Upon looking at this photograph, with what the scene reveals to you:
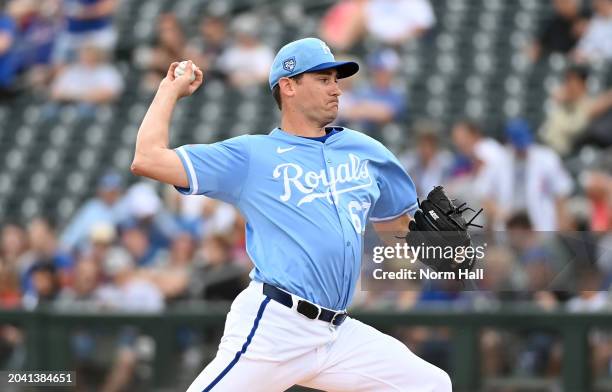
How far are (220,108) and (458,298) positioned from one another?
5.29 m

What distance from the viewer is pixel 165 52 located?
1358 centimetres

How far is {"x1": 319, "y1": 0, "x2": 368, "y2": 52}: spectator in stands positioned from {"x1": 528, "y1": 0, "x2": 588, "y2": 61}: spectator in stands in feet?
5.71

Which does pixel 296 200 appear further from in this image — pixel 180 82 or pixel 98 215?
pixel 98 215

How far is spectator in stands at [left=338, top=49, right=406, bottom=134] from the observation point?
1133 centimetres

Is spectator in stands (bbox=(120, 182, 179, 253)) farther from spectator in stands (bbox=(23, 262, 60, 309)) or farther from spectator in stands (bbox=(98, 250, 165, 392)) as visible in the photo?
spectator in stands (bbox=(23, 262, 60, 309))

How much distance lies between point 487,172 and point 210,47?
5011 millimetres

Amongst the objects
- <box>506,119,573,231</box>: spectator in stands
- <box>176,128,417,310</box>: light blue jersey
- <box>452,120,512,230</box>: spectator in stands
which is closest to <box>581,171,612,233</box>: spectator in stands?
<box>506,119,573,231</box>: spectator in stands

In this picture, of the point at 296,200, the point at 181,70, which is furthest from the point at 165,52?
the point at 296,200

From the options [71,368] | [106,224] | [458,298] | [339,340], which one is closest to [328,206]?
[339,340]

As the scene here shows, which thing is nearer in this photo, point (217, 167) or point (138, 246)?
point (217, 167)

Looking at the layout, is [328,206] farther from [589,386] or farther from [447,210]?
[589,386]

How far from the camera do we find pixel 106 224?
10.9 m

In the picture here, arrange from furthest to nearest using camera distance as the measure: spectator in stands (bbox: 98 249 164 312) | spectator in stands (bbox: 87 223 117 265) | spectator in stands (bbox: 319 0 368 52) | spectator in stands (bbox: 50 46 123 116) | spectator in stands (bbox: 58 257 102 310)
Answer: spectator in stands (bbox: 50 46 123 116) → spectator in stands (bbox: 319 0 368 52) → spectator in stands (bbox: 87 223 117 265) → spectator in stands (bbox: 58 257 102 310) → spectator in stands (bbox: 98 249 164 312)

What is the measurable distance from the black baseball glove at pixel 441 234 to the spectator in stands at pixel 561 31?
6330mm
